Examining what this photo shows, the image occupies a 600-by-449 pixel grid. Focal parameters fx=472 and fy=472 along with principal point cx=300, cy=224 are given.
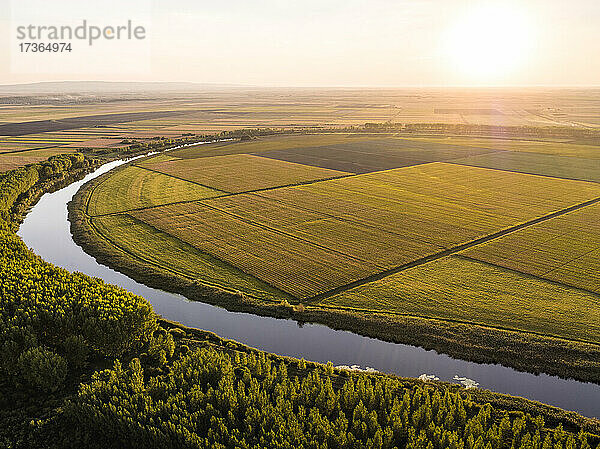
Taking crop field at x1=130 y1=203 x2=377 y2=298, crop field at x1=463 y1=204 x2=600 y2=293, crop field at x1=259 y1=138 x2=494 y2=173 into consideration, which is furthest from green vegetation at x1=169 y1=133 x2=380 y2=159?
crop field at x1=463 y1=204 x2=600 y2=293

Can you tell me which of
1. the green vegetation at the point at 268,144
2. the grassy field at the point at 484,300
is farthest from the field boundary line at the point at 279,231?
the green vegetation at the point at 268,144

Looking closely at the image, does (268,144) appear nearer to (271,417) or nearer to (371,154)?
(371,154)

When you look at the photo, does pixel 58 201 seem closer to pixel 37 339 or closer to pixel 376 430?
pixel 37 339

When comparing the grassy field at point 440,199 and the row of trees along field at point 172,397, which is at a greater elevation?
the grassy field at point 440,199

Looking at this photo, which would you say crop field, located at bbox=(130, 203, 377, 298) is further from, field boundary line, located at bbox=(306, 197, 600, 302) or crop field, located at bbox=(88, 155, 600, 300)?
field boundary line, located at bbox=(306, 197, 600, 302)

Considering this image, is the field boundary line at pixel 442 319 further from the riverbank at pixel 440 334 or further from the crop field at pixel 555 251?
the crop field at pixel 555 251

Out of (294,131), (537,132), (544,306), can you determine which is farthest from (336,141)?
(544,306)
